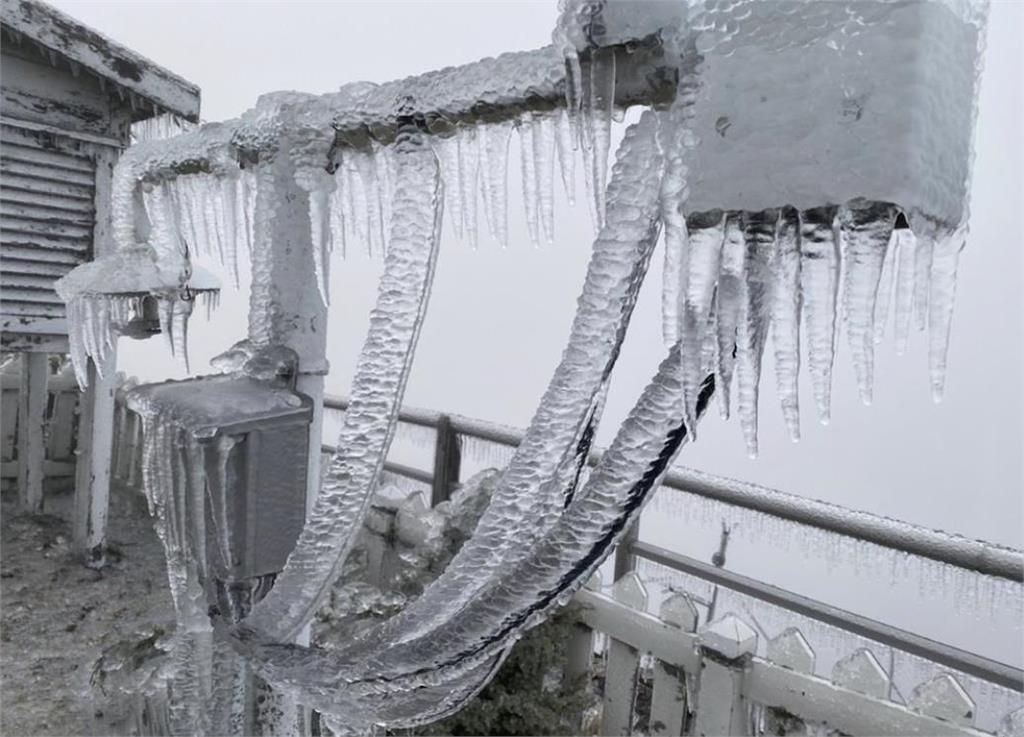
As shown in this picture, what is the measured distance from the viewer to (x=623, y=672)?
2898 millimetres

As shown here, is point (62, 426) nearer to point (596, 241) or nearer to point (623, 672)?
point (623, 672)

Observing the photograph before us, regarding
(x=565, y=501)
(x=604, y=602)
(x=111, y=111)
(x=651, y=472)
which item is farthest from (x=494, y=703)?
(x=111, y=111)

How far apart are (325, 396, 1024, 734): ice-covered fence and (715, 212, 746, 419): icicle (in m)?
1.70

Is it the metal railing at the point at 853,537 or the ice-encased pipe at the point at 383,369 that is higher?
the ice-encased pipe at the point at 383,369

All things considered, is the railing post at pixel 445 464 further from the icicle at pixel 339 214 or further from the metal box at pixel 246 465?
the metal box at pixel 246 465

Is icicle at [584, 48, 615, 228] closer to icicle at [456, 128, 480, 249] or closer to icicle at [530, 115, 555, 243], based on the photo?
icicle at [530, 115, 555, 243]

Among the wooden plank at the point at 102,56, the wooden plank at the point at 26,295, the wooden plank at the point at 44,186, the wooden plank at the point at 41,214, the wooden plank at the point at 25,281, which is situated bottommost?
the wooden plank at the point at 26,295

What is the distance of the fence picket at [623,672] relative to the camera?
2877mm

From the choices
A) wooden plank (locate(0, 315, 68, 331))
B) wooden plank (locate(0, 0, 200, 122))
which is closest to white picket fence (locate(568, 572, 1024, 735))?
wooden plank (locate(0, 315, 68, 331))

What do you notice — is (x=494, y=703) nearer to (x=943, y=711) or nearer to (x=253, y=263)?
(x=943, y=711)

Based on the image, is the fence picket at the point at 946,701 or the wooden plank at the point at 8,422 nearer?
the fence picket at the point at 946,701

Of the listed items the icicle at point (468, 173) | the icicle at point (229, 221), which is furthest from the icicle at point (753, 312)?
the icicle at point (229, 221)

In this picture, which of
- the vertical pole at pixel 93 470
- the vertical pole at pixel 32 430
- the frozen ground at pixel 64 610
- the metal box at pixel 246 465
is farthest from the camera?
the vertical pole at pixel 32 430

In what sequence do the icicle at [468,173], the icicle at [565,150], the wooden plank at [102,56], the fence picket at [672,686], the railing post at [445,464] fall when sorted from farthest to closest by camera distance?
the wooden plank at [102,56] < the railing post at [445,464] < the fence picket at [672,686] < the icicle at [468,173] < the icicle at [565,150]
